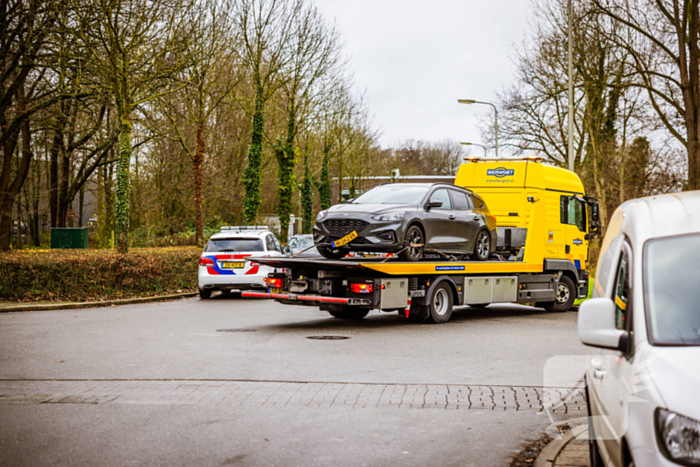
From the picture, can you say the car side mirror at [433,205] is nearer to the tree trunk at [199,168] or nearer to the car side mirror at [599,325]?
the car side mirror at [599,325]

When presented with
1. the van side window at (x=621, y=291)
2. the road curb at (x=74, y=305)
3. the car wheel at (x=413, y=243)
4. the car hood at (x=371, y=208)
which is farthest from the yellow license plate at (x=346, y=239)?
the van side window at (x=621, y=291)

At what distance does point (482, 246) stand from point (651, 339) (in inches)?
491

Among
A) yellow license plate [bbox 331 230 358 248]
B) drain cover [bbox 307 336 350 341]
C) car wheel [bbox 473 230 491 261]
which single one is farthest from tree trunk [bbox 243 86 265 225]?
drain cover [bbox 307 336 350 341]

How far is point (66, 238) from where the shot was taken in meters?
32.6

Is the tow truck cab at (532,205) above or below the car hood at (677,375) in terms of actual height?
above

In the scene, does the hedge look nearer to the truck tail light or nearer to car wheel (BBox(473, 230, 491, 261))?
the truck tail light

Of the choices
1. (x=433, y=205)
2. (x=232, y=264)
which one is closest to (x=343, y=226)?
(x=433, y=205)

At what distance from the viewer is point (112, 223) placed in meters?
35.1

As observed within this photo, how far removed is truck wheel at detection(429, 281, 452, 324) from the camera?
46.5 feet

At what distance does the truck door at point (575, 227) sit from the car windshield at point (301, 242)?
407 inches

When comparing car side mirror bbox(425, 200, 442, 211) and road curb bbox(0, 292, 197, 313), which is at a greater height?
car side mirror bbox(425, 200, 442, 211)

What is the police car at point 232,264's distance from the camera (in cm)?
1966

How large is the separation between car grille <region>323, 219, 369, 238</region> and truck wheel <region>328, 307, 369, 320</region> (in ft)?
6.54

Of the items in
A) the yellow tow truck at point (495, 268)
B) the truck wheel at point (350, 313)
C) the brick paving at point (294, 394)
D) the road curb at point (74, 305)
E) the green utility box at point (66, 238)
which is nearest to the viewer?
the brick paving at point (294, 394)
